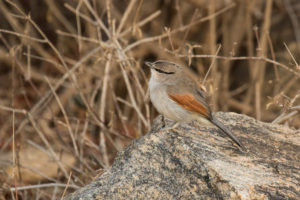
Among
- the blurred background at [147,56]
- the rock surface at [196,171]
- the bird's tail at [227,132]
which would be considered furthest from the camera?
the blurred background at [147,56]

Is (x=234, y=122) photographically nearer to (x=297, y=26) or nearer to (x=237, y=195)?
(x=237, y=195)

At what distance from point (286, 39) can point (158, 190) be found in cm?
761

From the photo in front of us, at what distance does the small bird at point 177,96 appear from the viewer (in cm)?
454

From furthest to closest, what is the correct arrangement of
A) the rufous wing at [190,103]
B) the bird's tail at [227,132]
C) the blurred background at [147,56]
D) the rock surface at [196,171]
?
the blurred background at [147,56]
the rufous wing at [190,103]
the bird's tail at [227,132]
the rock surface at [196,171]

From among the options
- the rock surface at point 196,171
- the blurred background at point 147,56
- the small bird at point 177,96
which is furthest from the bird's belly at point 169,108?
the blurred background at point 147,56

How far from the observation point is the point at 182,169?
378 centimetres

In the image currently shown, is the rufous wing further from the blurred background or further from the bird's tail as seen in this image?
the blurred background

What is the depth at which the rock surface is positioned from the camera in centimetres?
358

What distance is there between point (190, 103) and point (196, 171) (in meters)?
1.06

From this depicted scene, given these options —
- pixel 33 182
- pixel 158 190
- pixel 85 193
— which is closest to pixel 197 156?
pixel 158 190

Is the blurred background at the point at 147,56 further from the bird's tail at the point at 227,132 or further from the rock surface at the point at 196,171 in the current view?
the rock surface at the point at 196,171

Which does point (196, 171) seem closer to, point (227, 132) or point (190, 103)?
point (227, 132)

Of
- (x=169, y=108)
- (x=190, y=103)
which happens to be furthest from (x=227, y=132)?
(x=169, y=108)

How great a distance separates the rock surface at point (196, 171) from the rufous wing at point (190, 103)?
25 centimetres
